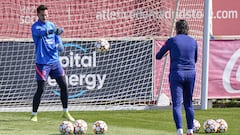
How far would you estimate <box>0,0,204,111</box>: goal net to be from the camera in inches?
700

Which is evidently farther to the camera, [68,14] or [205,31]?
[68,14]

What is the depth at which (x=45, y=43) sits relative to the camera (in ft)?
49.1

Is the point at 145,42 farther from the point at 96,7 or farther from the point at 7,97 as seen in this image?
the point at 7,97

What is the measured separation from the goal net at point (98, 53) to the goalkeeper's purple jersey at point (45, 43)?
271 centimetres

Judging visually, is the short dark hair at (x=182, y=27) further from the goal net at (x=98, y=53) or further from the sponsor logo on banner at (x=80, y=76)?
the sponsor logo on banner at (x=80, y=76)

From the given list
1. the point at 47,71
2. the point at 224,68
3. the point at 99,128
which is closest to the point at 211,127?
the point at 99,128

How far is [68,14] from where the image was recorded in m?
18.7

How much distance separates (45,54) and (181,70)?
144 inches

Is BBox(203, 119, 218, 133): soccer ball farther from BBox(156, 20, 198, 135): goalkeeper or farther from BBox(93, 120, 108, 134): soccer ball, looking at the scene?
BBox(93, 120, 108, 134): soccer ball

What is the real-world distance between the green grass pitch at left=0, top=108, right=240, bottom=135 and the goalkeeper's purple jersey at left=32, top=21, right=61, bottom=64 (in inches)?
47.4

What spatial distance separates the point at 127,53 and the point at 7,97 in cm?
294

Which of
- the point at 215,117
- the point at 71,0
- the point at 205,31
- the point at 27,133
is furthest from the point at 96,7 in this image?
the point at 27,133

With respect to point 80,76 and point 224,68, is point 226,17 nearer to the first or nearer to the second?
point 224,68

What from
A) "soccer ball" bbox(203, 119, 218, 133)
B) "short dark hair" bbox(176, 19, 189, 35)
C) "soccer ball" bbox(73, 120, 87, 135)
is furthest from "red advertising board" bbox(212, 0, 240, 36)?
"soccer ball" bbox(73, 120, 87, 135)
